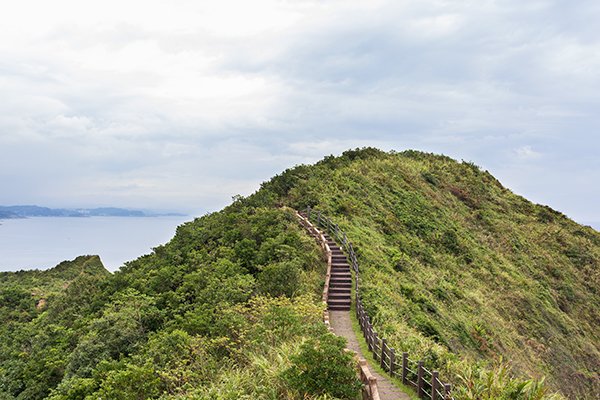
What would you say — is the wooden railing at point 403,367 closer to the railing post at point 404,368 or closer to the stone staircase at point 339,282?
the railing post at point 404,368

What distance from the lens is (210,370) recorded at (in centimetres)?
1305

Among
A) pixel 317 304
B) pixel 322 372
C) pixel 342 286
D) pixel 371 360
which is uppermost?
pixel 342 286

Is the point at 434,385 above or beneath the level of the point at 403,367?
above

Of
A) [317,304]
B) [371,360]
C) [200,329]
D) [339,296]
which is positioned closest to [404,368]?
[371,360]

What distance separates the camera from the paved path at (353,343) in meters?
12.6

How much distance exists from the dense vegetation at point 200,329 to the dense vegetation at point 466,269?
3.46 m

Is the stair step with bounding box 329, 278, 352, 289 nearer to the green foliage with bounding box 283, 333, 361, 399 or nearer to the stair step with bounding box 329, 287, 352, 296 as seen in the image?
the stair step with bounding box 329, 287, 352, 296

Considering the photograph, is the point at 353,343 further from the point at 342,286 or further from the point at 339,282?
the point at 339,282

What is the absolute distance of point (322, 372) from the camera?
426 inches

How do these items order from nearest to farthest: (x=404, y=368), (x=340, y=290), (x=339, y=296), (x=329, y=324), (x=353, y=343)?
1. (x=404, y=368)
2. (x=353, y=343)
3. (x=329, y=324)
4. (x=339, y=296)
5. (x=340, y=290)

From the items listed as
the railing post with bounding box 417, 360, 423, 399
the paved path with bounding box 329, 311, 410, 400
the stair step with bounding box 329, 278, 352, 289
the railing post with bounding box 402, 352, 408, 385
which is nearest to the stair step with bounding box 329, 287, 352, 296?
the stair step with bounding box 329, 278, 352, 289

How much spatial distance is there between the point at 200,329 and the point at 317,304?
475 centimetres

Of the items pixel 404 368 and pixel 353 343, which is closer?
pixel 404 368

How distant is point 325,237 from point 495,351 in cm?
1067
